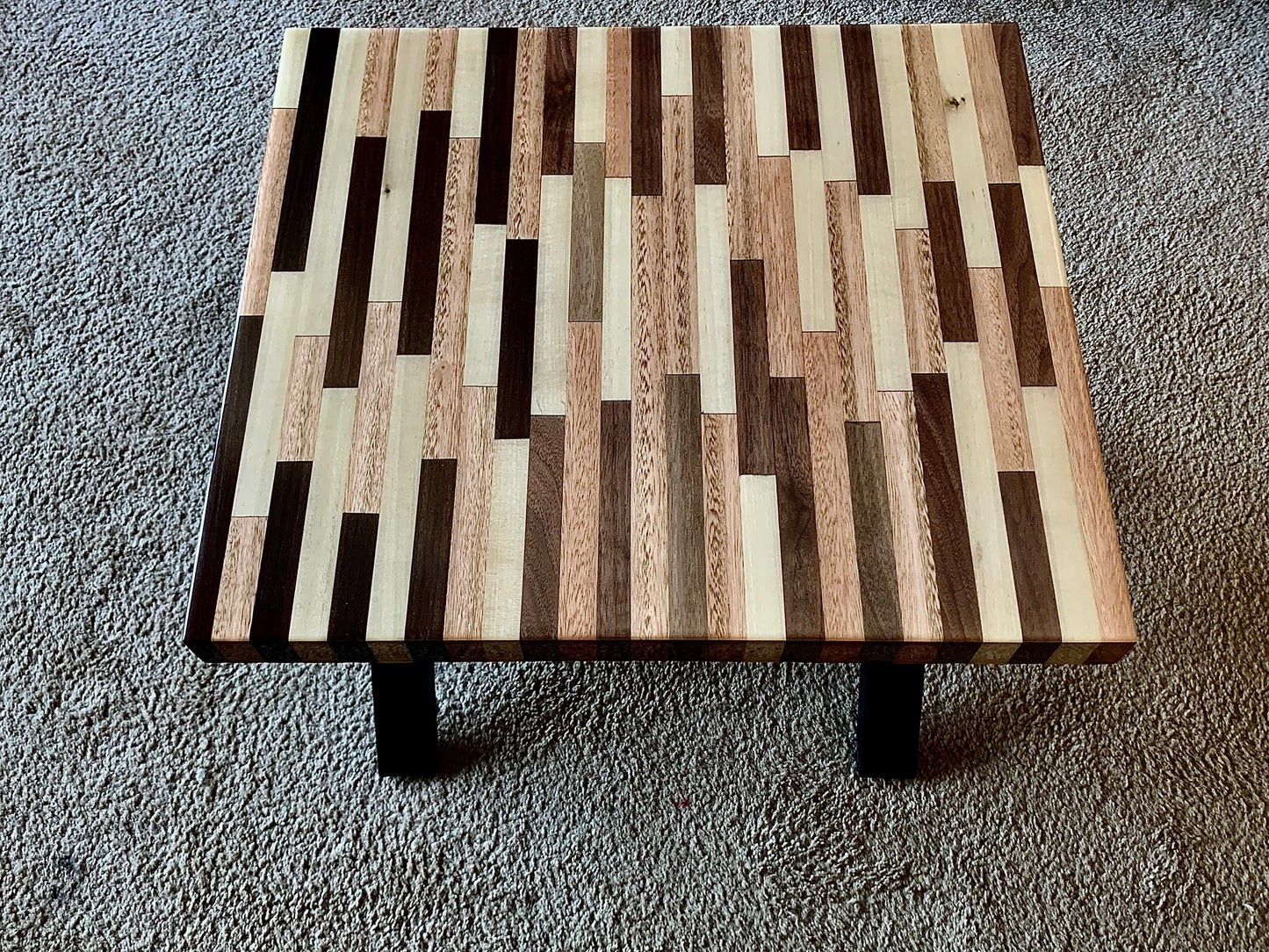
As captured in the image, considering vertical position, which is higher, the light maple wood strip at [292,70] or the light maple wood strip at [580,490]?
the light maple wood strip at [292,70]

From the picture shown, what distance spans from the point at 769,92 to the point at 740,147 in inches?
2.9

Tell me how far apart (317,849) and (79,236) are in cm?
78

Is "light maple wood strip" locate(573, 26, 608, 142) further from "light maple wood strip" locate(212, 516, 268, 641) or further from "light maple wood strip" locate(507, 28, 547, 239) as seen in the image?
"light maple wood strip" locate(212, 516, 268, 641)

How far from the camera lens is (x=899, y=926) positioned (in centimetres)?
89

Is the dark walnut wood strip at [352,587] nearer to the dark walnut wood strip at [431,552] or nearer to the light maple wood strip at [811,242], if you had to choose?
the dark walnut wood strip at [431,552]

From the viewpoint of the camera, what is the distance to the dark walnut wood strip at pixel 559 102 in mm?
906

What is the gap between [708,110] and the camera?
0.94 meters

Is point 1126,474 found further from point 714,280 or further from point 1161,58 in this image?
point 1161,58

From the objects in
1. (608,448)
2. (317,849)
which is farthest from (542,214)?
(317,849)

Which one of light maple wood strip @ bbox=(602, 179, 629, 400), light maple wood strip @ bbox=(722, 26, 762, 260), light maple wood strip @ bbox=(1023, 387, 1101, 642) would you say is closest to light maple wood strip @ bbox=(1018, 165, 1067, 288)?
light maple wood strip @ bbox=(1023, 387, 1101, 642)

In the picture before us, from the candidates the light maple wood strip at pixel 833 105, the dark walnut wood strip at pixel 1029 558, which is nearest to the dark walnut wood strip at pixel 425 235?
the light maple wood strip at pixel 833 105

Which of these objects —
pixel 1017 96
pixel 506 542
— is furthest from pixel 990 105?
pixel 506 542

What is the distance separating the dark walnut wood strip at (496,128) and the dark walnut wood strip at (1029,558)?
435 millimetres

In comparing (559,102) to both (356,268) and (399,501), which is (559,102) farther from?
(399,501)
